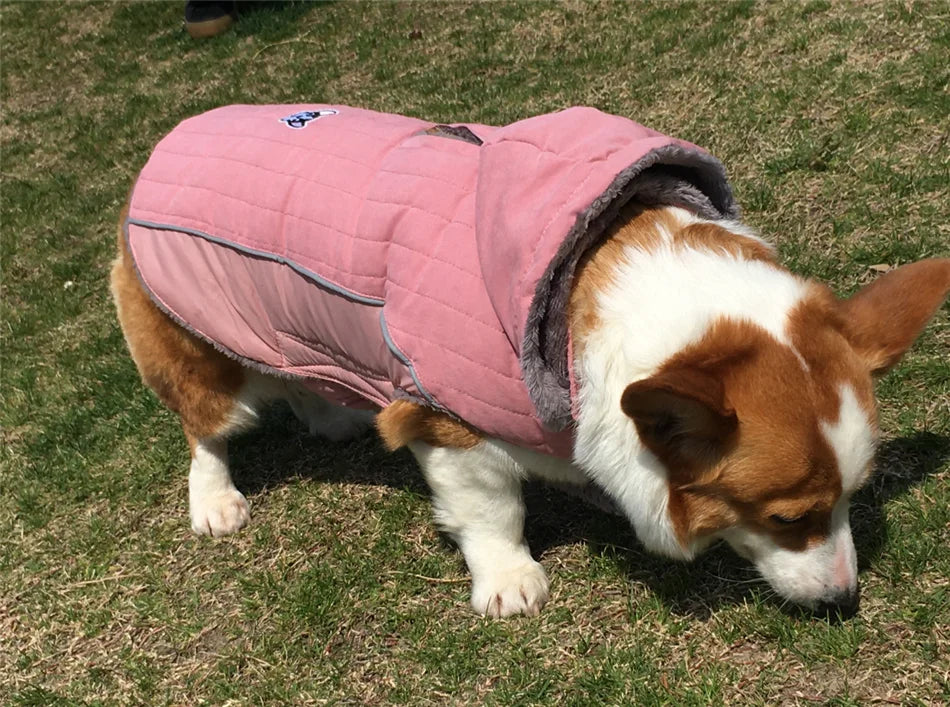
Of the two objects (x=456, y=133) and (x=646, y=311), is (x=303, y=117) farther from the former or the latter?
(x=646, y=311)

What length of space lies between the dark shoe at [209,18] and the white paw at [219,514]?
20.5 ft

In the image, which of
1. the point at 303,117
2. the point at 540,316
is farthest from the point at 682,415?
the point at 303,117

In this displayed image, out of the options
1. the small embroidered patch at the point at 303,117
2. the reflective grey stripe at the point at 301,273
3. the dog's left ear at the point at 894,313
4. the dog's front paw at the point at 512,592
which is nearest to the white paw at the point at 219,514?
the reflective grey stripe at the point at 301,273

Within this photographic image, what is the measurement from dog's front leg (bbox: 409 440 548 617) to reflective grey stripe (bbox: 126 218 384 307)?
0.49 m

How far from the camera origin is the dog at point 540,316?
213cm

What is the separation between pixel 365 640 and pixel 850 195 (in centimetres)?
297

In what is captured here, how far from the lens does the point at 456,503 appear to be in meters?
2.83

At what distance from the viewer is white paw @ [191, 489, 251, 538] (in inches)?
138

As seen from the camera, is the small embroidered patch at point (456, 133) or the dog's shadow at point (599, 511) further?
the small embroidered patch at point (456, 133)

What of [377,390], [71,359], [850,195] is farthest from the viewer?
[71,359]

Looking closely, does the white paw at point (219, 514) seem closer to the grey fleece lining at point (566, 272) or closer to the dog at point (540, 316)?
the dog at point (540, 316)

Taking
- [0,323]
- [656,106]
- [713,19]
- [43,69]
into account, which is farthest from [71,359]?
[43,69]

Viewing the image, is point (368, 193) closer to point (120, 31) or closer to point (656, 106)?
point (656, 106)

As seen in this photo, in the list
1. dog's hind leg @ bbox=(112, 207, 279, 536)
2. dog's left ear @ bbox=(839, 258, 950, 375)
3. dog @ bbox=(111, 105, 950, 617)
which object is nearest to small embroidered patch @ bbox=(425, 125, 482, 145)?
dog @ bbox=(111, 105, 950, 617)
